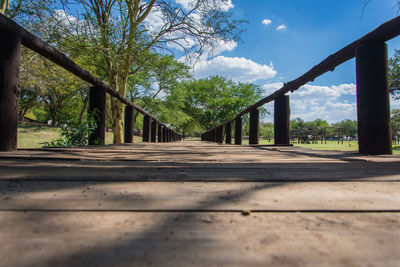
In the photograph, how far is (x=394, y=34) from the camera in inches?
70.7

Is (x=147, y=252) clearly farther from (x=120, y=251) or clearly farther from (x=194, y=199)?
(x=194, y=199)

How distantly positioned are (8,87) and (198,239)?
2.02 metres

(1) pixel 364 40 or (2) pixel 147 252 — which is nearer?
(2) pixel 147 252

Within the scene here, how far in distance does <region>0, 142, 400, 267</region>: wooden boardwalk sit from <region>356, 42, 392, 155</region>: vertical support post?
1093 mm

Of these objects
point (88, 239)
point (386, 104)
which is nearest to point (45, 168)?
point (88, 239)

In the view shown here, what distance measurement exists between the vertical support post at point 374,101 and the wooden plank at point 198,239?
1606mm

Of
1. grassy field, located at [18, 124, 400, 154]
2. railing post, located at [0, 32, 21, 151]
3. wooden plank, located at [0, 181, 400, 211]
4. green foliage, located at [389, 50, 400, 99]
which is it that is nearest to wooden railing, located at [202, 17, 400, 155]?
wooden plank, located at [0, 181, 400, 211]

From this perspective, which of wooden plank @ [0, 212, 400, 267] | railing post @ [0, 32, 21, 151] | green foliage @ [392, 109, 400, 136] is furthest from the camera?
green foliage @ [392, 109, 400, 136]

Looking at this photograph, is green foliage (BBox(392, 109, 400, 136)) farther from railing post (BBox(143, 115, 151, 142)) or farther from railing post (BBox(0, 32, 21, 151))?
railing post (BBox(0, 32, 21, 151))

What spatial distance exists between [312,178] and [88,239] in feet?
2.96

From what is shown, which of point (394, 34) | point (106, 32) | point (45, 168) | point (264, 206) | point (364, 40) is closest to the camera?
point (264, 206)

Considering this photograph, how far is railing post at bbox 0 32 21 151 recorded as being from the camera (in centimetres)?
166

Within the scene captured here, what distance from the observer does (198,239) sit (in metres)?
0.46

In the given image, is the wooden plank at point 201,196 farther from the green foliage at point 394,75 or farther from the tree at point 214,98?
the tree at point 214,98
